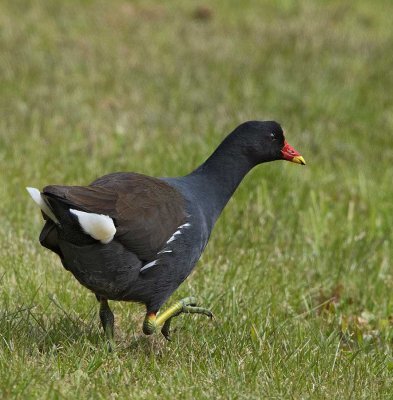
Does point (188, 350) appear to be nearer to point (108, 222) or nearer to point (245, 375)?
point (245, 375)

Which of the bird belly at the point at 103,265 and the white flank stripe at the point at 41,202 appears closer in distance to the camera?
the white flank stripe at the point at 41,202

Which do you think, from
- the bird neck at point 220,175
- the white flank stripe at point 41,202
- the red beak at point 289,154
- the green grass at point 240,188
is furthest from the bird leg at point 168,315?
the red beak at point 289,154

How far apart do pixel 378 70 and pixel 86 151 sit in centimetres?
445

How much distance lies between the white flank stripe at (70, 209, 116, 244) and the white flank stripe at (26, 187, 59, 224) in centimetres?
14

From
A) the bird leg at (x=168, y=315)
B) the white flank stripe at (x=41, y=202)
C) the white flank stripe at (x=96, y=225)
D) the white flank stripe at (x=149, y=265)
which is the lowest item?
the bird leg at (x=168, y=315)

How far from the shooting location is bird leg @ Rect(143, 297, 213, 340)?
4.51 meters

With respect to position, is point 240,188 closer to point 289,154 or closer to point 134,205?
point 289,154

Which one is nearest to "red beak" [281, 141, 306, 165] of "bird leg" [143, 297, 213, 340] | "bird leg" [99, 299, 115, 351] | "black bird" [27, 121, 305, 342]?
"black bird" [27, 121, 305, 342]

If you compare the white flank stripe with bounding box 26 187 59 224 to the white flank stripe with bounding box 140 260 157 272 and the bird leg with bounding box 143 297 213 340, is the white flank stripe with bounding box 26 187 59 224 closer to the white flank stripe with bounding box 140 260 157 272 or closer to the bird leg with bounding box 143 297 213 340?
the white flank stripe with bounding box 140 260 157 272

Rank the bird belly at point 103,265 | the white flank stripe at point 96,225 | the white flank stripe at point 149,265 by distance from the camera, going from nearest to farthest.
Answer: the white flank stripe at point 96,225 → the bird belly at point 103,265 → the white flank stripe at point 149,265

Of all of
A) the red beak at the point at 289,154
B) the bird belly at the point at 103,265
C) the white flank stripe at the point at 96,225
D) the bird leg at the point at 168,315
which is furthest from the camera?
the red beak at the point at 289,154

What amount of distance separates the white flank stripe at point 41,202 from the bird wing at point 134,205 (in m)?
0.03

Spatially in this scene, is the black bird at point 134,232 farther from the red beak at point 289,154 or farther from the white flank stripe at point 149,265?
the red beak at point 289,154

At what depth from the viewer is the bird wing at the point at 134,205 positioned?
4.04 meters
